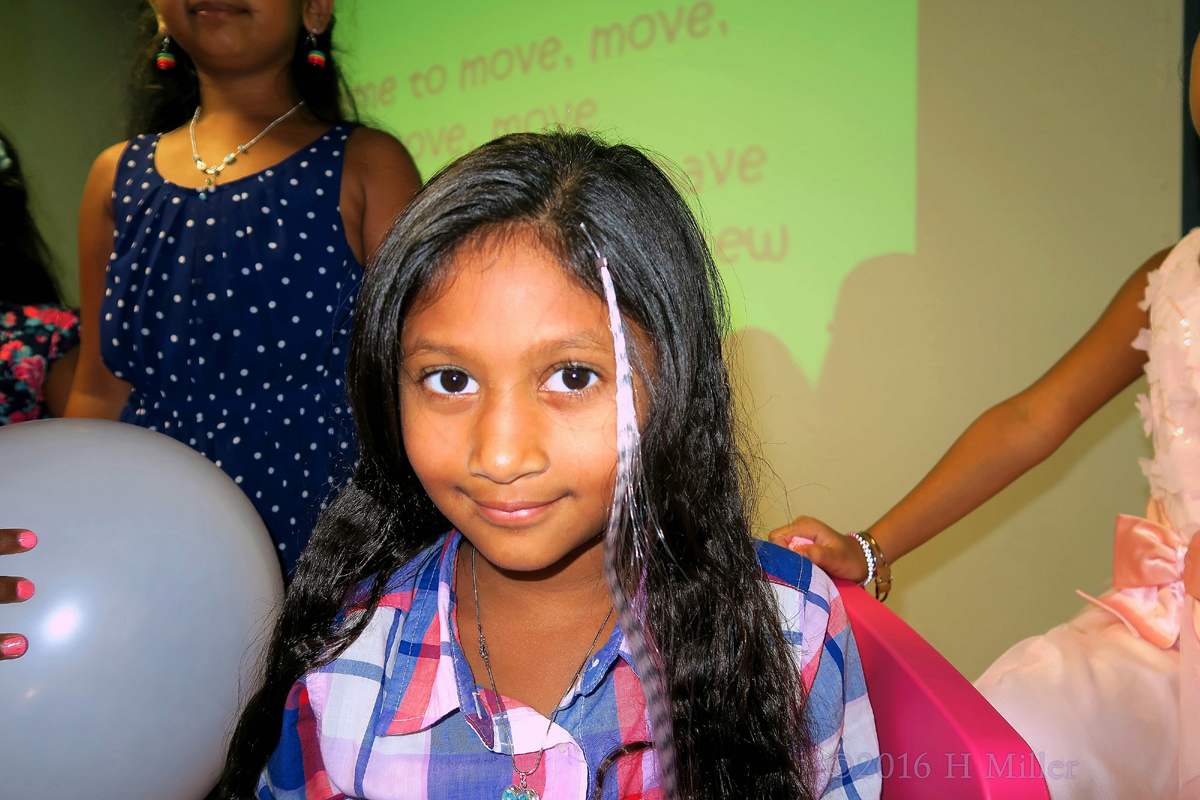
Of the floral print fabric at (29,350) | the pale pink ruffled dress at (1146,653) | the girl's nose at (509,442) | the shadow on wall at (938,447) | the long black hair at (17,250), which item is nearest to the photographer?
the girl's nose at (509,442)

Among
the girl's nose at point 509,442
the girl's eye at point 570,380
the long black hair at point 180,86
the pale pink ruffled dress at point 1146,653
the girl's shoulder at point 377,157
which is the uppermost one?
the long black hair at point 180,86

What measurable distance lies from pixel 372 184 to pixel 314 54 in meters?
0.21

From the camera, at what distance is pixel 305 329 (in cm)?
92

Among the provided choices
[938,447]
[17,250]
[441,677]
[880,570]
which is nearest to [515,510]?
[441,677]

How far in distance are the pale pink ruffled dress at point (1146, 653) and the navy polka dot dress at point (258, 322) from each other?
78 centimetres

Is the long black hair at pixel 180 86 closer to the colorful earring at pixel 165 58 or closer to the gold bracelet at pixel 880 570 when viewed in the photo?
the colorful earring at pixel 165 58

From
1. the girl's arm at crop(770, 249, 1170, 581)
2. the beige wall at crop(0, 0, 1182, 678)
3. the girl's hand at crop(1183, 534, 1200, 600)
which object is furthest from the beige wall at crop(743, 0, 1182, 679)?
the girl's hand at crop(1183, 534, 1200, 600)

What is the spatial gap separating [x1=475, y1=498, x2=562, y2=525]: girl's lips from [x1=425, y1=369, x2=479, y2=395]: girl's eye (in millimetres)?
77

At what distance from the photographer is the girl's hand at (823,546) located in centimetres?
81

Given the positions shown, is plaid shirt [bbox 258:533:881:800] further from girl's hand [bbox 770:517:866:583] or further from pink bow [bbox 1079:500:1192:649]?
pink bow [bbox 1079:500:1192:649]

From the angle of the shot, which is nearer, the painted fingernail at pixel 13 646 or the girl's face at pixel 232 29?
the painted fingernail at pixel 13 646

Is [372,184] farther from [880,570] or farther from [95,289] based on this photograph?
[880,570]

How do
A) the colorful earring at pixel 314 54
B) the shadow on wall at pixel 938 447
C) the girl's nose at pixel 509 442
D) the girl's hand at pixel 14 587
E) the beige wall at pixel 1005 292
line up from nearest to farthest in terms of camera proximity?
the girl's nose at pixel 509 442 → the girl's hand at pixel 14 587 → the colorful earring at pixel 314 54 → the beige wall at pixel 1005 292 → the shadow on wall at pixel 938 447

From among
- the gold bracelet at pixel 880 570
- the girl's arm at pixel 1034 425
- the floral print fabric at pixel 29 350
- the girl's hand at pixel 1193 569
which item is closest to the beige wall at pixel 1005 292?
the girl's arm at pixel 1034 425
